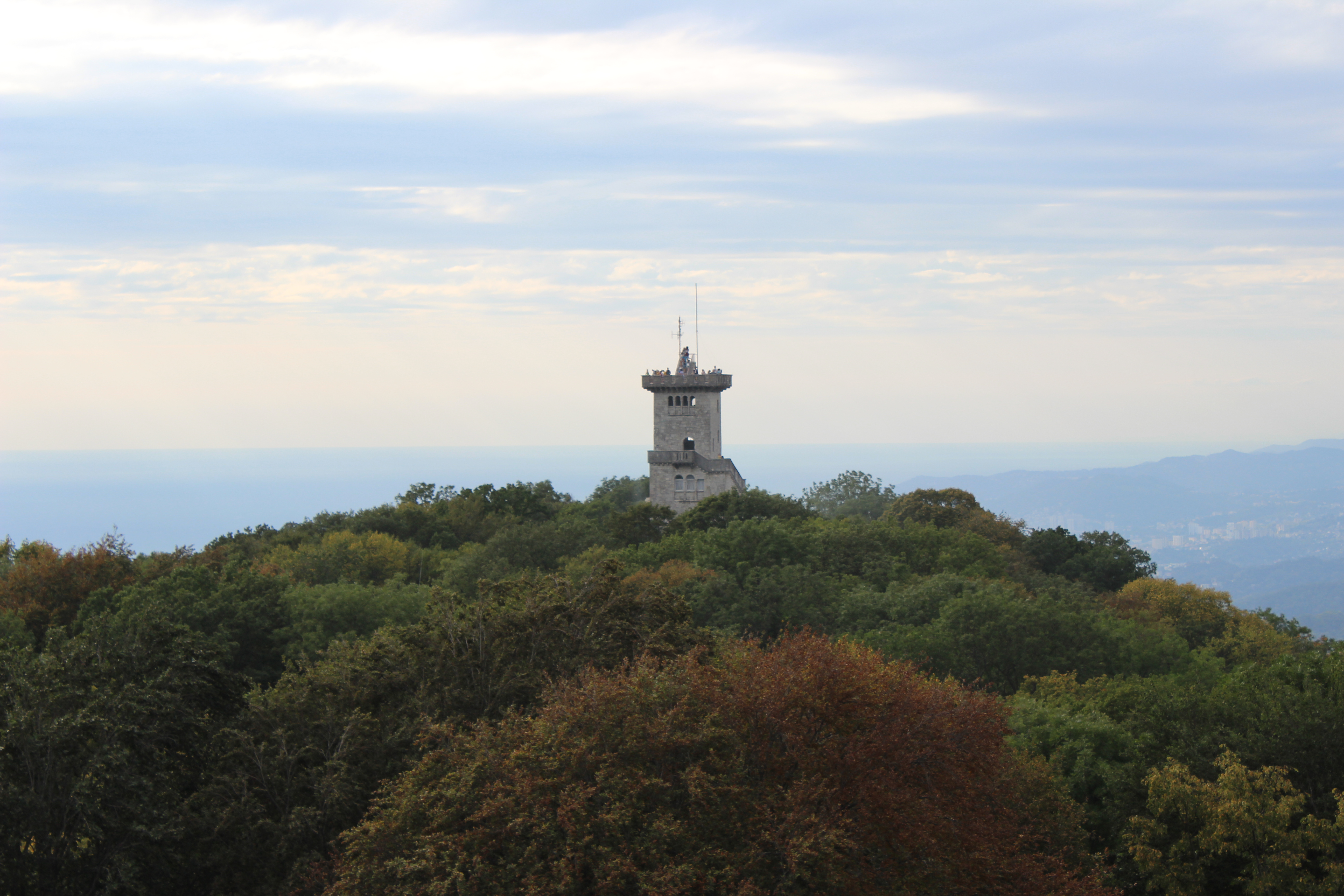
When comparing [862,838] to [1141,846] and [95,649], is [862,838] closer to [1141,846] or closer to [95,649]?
[1141,846]

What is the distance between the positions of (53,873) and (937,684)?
15.4 metres

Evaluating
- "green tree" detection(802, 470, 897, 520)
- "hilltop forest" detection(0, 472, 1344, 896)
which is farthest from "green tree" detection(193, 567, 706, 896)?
"green tree" detection(802, 470, 897, 520)

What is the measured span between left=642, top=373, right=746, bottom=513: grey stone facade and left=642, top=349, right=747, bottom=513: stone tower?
0.03 meters

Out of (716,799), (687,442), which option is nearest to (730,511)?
(687,442)

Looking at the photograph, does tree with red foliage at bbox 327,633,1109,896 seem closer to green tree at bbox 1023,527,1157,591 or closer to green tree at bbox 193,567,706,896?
green tree at bbox 193,567,706,896

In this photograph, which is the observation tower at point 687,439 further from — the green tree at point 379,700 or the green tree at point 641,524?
the green tree at point 379,700

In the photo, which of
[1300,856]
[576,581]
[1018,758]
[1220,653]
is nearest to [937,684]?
[1018,758]

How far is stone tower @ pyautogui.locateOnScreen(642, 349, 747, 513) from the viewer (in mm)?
66750

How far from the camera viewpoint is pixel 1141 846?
1966 centimetres

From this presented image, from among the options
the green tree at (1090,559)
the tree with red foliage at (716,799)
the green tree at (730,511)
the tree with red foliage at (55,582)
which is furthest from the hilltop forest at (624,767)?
the green tree at (1090,559)

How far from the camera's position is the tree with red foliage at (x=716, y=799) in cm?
1531

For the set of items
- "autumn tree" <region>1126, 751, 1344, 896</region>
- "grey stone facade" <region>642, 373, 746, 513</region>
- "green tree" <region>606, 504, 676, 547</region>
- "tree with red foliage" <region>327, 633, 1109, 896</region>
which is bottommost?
"autumn tree" <region>1126, 751, 1344, 896</region>

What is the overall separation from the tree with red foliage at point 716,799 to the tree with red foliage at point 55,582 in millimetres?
25227

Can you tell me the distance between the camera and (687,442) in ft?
224
